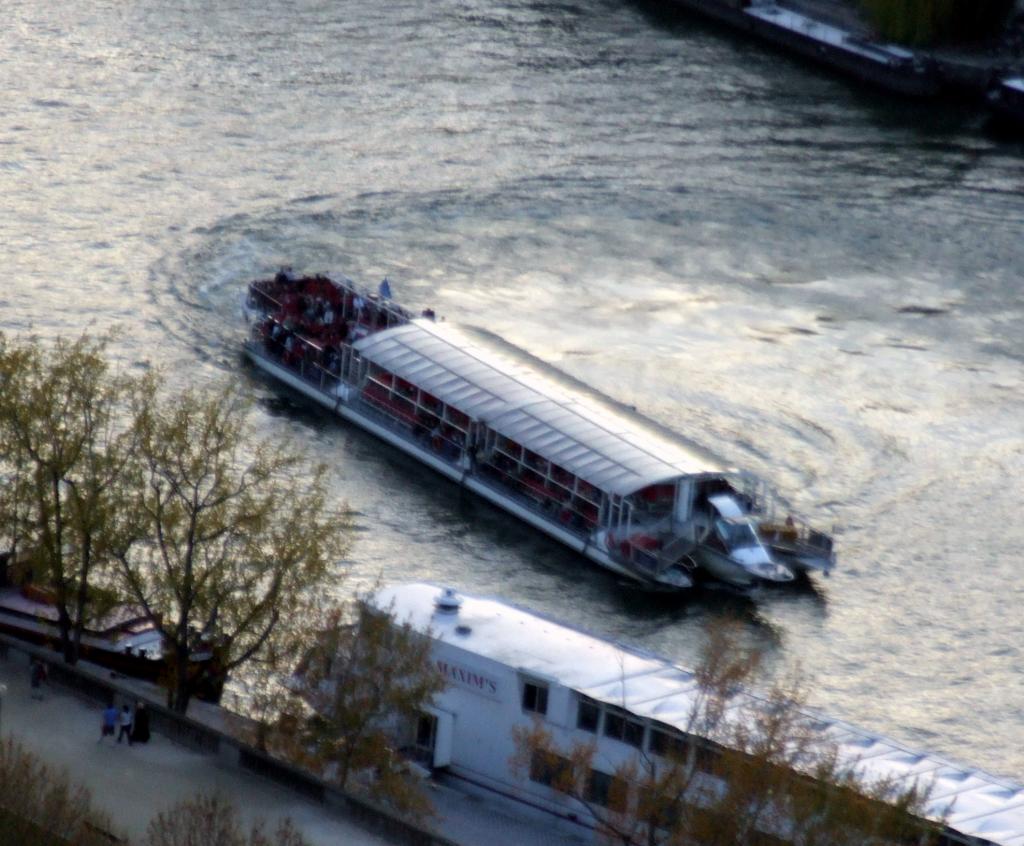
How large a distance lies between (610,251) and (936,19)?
3085 centimetres

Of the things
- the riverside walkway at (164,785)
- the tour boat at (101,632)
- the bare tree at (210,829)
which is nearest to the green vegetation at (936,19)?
the tour boat at (101,632)

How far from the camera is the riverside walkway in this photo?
28.9 meters

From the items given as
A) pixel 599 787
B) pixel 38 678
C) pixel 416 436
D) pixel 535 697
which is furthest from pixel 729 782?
pixel 416 436

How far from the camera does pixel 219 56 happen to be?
8238 centimetres

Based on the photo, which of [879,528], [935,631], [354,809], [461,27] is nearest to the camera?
[354,809]

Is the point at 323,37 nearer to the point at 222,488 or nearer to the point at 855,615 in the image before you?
the point at 855,615

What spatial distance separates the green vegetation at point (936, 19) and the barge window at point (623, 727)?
60.2 m

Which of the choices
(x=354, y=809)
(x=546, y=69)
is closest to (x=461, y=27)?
(x=546, y=69)

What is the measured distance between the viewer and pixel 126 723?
1248 inches

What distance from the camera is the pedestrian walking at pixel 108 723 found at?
31.6 metres

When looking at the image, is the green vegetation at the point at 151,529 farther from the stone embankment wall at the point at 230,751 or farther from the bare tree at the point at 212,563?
the stone embankment wall at the point at 230,751

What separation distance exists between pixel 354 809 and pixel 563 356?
29.2m

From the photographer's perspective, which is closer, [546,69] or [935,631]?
[935,631]

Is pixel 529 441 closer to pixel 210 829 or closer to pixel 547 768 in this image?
pixel 547 768
